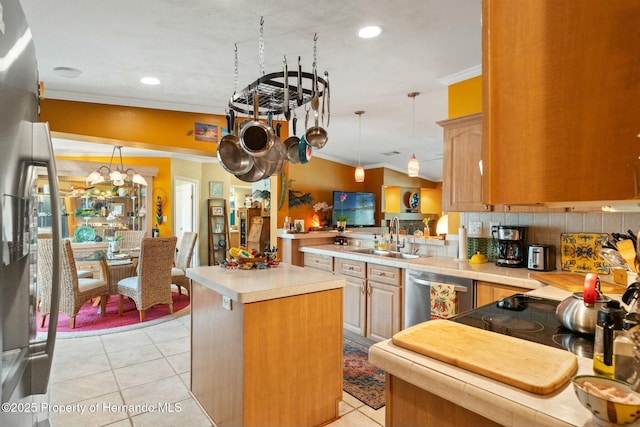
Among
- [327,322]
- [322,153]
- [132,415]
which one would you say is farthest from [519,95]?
[322,153]

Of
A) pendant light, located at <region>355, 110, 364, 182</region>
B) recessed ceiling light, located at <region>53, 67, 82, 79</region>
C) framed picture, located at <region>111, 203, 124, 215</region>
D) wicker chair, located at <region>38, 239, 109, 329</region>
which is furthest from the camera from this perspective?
framed picture, located at <region>111, 203, 124, 215</region>

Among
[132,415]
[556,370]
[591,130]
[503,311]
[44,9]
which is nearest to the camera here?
[591,130]

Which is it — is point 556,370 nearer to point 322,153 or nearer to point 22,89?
point 22,89

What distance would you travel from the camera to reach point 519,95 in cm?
73

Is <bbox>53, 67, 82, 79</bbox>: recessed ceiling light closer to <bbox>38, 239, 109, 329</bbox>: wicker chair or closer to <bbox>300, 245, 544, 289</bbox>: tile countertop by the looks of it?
<bbox>38, 239, 109, 329</bbox>: wicker chair

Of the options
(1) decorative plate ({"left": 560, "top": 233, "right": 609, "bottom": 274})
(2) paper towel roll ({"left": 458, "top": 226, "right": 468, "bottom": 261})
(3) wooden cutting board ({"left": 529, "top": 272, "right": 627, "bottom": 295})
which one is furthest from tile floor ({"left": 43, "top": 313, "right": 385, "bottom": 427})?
(1) decorative plate ({"left": 560, "top": 233, "right": 609, "bottom": 274})

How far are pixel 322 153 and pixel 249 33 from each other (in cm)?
514

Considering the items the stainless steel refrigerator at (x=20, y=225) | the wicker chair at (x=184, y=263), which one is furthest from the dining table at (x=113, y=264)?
the stainless steel refrigerator at (x=20, y=225)

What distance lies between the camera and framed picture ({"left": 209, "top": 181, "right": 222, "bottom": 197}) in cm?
788

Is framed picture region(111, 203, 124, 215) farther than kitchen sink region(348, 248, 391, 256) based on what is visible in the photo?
Yes

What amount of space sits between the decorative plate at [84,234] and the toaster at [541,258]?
6.80m

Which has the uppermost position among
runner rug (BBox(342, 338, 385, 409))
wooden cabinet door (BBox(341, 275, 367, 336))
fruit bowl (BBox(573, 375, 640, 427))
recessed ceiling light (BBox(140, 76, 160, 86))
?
recessed ceiling light (BBox(140, 76, 160, 86))

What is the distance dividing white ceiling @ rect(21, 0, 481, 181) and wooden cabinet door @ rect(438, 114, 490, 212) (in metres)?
0.55

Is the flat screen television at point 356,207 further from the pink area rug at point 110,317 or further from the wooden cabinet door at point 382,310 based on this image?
the wooden cabinet door at point 382,310
